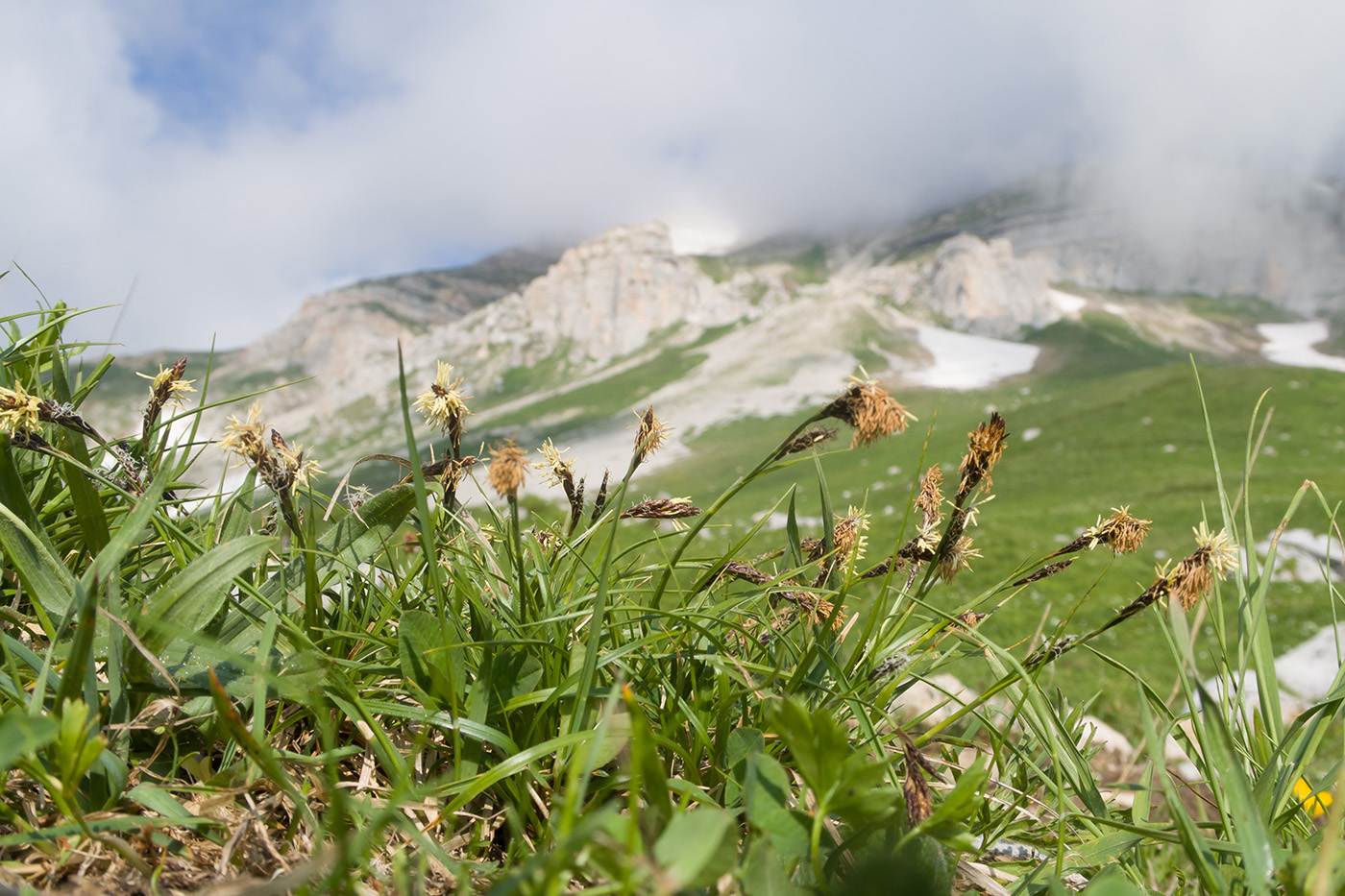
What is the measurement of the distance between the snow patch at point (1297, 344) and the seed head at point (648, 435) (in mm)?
143148

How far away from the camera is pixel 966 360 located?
132000 millimetres

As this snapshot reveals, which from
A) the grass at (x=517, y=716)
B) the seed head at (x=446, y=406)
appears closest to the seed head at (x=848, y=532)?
the grass at (x=517, y=716)

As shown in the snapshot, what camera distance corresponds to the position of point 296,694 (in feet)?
3.55

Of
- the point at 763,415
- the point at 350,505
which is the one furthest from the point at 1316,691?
the point at 763,415

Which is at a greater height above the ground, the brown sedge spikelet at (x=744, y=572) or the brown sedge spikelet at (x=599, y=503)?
the brown sedge spikelet at (x=599, y=503)

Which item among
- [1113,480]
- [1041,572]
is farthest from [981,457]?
[1113,480]

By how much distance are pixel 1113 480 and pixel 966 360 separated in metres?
97.9

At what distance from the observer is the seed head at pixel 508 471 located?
5.26 feet

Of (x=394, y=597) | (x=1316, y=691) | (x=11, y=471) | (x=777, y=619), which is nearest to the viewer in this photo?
(x=11, y=471)

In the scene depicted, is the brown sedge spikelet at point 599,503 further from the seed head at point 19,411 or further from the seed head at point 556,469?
the seed head at point 19,411

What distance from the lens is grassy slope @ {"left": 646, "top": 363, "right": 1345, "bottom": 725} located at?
63.9 feet

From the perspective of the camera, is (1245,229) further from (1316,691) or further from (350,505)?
(350,505)

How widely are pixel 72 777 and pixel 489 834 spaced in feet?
2.36

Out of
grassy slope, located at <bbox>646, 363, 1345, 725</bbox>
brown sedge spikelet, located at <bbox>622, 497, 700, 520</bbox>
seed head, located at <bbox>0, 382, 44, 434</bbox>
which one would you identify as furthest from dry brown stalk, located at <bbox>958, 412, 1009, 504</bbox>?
grassy slope, located at <bbox>646, 363, 1345, 725</bbox>
